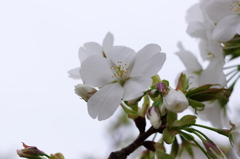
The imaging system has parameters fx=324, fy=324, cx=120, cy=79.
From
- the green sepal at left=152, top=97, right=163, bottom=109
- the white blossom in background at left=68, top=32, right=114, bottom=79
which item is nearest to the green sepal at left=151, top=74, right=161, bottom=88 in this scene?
the green sepal at left=152, top=97, right=163, bottom=109

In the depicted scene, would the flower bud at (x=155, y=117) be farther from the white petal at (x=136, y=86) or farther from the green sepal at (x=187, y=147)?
the green sepal at (x=187, y=147)

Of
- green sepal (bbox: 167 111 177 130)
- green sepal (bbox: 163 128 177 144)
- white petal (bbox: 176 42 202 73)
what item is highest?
white petal (bbox: 176 42 202 73)

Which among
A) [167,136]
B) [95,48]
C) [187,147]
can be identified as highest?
[95,48]

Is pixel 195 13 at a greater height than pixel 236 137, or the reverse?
pixel 195 13

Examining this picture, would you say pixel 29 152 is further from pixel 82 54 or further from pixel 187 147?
pixel 187 147

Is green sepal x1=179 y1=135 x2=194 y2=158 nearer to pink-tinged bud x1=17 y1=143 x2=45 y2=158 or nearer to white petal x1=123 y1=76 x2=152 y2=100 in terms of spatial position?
white petal x1=123 y1=76 x2=152 y2=100

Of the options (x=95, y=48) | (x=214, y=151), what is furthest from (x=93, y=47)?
(x=214, y=151)

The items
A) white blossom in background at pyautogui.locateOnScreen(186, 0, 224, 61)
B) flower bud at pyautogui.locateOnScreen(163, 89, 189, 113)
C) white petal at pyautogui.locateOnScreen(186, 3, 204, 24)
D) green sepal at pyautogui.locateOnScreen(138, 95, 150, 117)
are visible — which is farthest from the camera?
white petal at pyautogui.locateOnScreen(186, 3, 204, 24)
